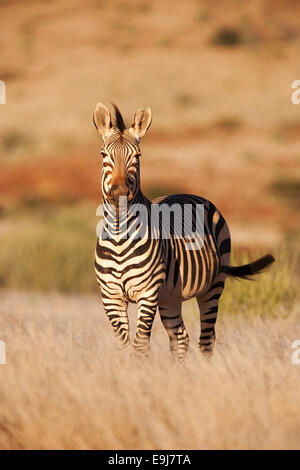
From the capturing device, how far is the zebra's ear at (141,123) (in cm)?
499

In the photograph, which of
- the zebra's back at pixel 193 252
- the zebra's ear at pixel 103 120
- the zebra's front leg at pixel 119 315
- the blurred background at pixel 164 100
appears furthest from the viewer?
the blurred background at pixel 164 100

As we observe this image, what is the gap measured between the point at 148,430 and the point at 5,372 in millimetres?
1294

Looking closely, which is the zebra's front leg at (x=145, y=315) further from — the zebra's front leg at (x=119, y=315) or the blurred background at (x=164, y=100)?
the blurred background at (x=164, y=100)

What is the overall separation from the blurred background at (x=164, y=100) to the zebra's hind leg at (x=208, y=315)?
13153 mm

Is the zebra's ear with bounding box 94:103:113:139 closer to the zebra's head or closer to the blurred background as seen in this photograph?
the zebra's head

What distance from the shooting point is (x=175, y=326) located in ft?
19.0

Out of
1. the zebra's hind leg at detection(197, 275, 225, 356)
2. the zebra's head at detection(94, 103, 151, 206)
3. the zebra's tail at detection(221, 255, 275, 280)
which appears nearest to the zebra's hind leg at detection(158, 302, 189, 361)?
the zebra's hind leg at detection(197, 275, 225, 356)

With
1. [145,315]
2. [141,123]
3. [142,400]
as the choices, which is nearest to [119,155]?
[141,123]

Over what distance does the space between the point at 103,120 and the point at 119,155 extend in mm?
520

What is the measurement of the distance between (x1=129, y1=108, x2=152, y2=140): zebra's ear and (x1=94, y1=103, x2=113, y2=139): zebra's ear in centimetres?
18

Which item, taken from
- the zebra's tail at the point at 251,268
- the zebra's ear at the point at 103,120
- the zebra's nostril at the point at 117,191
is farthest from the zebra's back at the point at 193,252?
the zebra's ear at the point at 103,120

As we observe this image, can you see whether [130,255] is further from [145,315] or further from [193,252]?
[193,252]

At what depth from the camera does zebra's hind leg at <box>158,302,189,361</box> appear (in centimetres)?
575

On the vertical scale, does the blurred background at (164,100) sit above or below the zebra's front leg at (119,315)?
above
